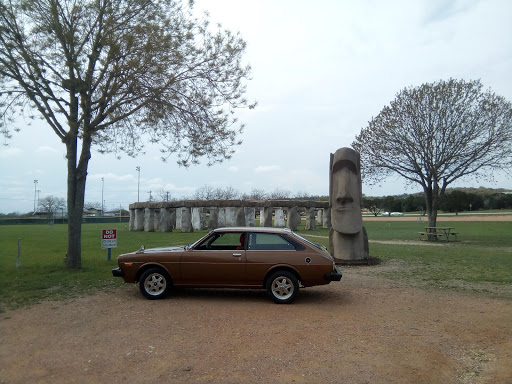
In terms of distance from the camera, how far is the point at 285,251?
317 inches

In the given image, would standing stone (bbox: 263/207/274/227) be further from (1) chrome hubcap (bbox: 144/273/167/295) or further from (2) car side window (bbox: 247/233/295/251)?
(1) chrome hubcap (bbox: 144/273/167/295)

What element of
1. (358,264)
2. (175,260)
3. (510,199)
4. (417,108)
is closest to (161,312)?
(175,260)

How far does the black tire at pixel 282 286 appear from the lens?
7.92 m

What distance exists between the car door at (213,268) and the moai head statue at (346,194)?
672 centimetres

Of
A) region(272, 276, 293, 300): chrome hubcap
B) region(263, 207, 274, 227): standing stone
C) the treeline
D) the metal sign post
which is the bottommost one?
region(272, 276, 293, 300): chrome hubcap

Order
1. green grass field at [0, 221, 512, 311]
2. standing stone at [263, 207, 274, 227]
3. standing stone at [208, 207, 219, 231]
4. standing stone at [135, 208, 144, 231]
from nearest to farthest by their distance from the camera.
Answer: green grass field at [0, 221, 512, 311] < standing stone at [208, 207, 219, 231] < standing stone at [263, 207, 274, 227] < standing stone at [135, 208, 144, 231]

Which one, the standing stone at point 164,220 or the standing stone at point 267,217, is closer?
the standing stone at point 164,220

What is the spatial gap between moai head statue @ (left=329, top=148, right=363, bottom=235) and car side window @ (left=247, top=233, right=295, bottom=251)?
626 cm

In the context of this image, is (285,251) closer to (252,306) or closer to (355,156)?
(252,306)

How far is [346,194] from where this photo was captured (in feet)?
46.0

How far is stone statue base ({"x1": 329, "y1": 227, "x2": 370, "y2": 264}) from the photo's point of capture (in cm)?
1406

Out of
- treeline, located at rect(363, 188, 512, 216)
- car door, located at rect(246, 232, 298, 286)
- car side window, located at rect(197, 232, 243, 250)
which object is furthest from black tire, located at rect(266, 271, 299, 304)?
treeline, located at rect(363, 188, 512, 216)

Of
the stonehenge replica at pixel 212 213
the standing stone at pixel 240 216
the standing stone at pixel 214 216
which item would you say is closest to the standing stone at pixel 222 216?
the stonehenge replica at pixel 212 213

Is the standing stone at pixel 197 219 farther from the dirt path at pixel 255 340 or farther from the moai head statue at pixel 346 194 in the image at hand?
the dirt path at pixel 255 340
